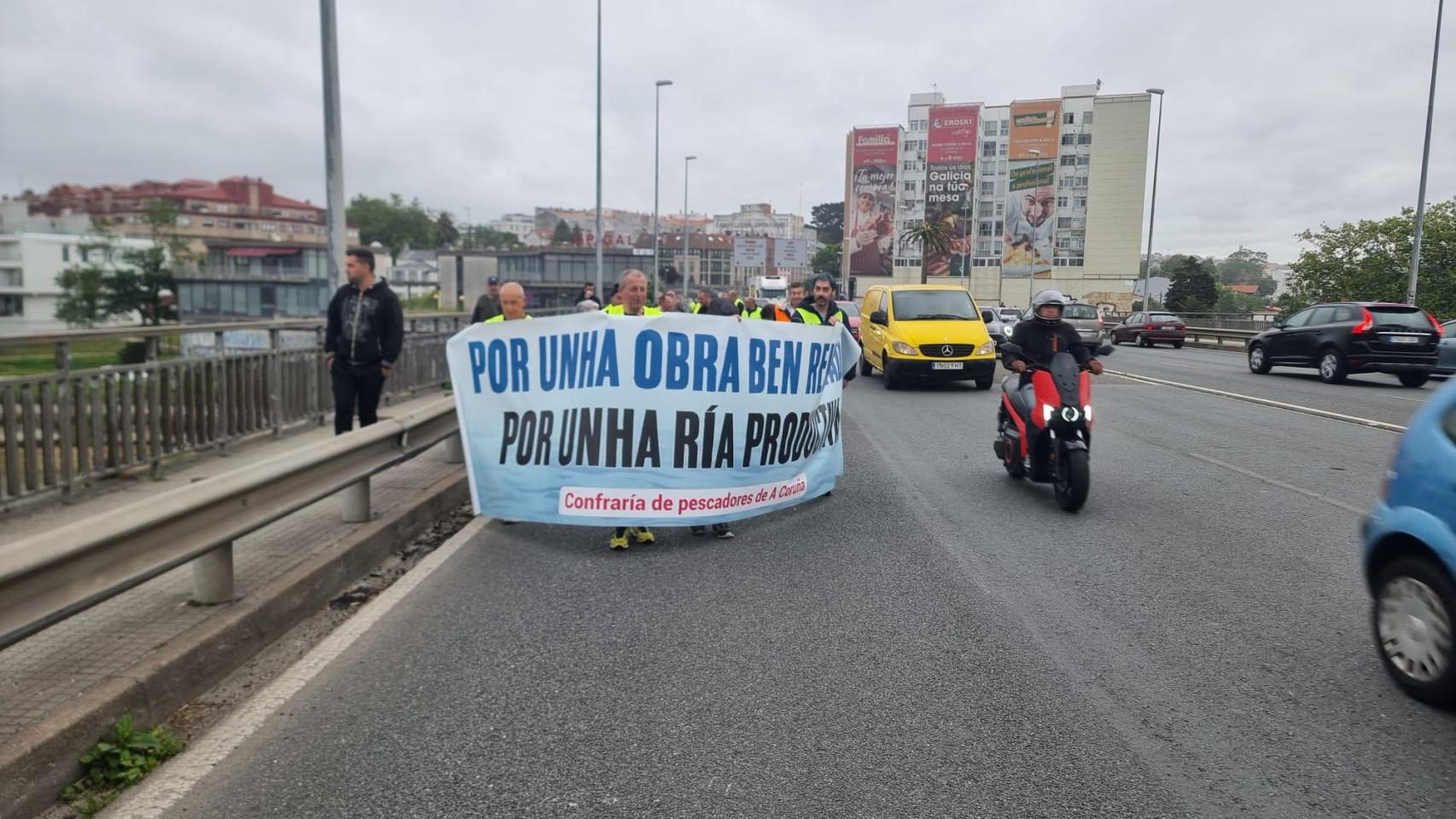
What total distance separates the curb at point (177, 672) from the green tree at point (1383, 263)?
60.9m

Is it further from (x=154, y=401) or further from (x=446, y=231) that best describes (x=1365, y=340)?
(x=446, y=231)

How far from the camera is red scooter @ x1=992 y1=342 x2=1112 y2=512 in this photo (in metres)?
7.80

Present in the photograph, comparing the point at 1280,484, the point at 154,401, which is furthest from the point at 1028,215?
the point at 154,401

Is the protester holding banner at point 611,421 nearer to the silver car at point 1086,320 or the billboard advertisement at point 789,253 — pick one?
the silver car at point 1086,320

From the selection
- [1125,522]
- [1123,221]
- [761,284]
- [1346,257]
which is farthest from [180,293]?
[1123,221]

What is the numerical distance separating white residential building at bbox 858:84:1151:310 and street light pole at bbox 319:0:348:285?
101274 millimetres

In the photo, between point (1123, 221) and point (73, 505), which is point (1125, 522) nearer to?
point (73, 505)

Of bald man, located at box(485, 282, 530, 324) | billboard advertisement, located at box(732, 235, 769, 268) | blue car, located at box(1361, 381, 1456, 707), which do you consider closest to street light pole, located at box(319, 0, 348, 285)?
bald man, located at box(485, 282, 530, 324)

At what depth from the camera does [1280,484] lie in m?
→ 9.08

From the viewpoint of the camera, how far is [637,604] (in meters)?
5.39

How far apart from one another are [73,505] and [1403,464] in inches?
319

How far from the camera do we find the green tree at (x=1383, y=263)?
56.0 metres

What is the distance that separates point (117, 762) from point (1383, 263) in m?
67.2

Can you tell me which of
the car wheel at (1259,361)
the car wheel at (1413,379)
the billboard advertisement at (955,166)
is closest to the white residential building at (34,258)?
the car wheel at (1413,379)
